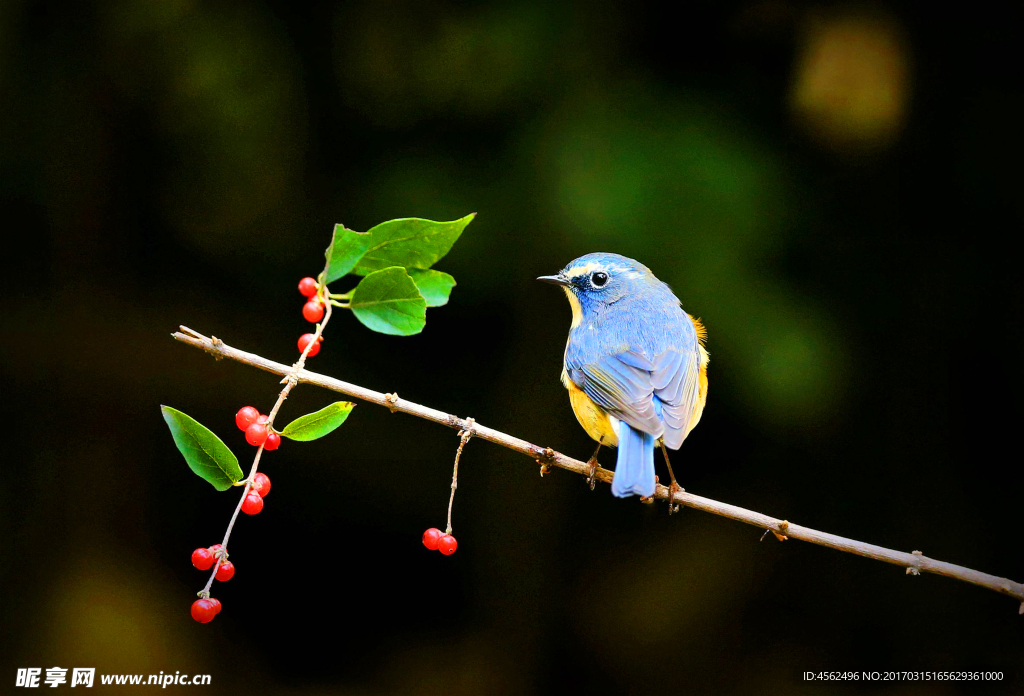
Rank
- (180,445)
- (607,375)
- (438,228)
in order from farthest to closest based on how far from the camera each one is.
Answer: (607,375) < (438,228) < (180,445)

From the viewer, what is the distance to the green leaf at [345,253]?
5.01 ft

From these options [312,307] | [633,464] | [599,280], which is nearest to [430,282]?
[312,307]

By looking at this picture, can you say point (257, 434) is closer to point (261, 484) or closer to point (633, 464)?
point (261, 484)

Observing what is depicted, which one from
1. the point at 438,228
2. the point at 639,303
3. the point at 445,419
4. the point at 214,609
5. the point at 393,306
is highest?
the point at 639,303

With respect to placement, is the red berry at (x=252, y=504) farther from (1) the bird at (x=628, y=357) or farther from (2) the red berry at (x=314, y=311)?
(1) the bird at (x=628, y=357)

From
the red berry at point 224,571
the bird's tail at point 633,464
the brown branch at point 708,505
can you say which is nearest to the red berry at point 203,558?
the red berry at point 224,571

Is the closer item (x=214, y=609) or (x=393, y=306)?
(x=214, y=609)

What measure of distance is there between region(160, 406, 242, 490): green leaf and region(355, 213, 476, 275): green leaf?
17.0 inches

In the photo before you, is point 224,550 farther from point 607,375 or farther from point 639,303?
point 639,303

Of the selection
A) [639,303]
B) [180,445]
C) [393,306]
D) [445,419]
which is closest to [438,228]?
[393,306]

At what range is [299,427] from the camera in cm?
138

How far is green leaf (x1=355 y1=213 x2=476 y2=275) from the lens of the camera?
4.86ft

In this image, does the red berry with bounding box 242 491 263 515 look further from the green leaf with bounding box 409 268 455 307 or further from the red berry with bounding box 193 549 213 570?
the green leaf with bounding box 409 268 455 307

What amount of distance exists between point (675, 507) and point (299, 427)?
978mm
